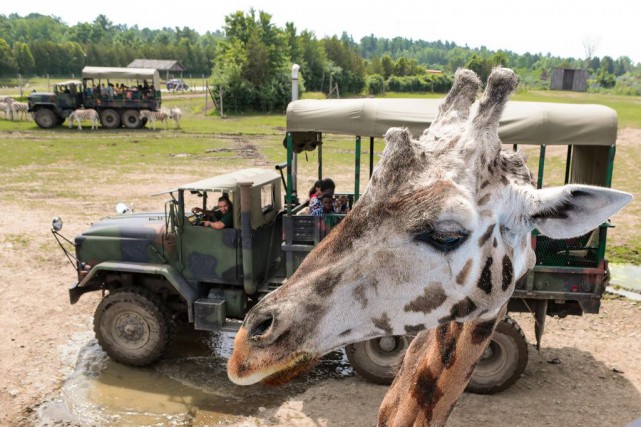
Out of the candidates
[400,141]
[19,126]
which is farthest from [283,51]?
[400,141]

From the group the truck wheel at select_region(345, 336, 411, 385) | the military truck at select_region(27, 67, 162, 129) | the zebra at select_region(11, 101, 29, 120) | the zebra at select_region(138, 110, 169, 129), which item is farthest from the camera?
the zebra at select_region(11, 101, 29, 120)

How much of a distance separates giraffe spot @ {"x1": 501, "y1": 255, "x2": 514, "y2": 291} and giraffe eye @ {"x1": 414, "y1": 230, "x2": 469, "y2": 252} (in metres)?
0.21

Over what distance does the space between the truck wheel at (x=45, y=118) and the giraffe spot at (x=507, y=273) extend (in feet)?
99.7

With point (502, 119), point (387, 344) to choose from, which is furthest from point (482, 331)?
point (387, 344)

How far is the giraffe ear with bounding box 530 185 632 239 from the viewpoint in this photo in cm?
175

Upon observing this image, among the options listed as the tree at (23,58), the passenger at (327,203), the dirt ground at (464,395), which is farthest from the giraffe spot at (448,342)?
the tree at (23,58)

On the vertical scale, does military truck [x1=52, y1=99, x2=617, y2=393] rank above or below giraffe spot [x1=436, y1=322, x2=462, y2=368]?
below

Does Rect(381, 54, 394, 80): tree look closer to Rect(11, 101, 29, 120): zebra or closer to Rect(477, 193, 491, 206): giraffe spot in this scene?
Rect(11, 101, 29, 120): zebra

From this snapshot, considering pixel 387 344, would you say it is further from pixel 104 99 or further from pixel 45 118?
pixel 45 118

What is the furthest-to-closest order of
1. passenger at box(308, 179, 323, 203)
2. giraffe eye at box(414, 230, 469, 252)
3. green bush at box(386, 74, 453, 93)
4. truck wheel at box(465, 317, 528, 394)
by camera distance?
green bush at box(386, 74, 453, 93)
passenger at box(308, 179, 323, 203)
truck wheel at box(465, 317, 528, 394)
giraffe eye at box(414, 230, 469, 252)

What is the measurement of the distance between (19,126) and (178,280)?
85.8ft

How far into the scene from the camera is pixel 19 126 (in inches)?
1155

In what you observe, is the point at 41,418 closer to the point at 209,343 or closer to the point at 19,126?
the point at 209,343

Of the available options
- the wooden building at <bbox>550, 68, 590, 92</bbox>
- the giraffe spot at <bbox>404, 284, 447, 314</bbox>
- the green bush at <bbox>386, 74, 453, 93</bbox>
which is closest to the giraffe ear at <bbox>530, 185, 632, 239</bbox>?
the giraffe spot at <bbox>404, 284, 447, 314</bbox>
